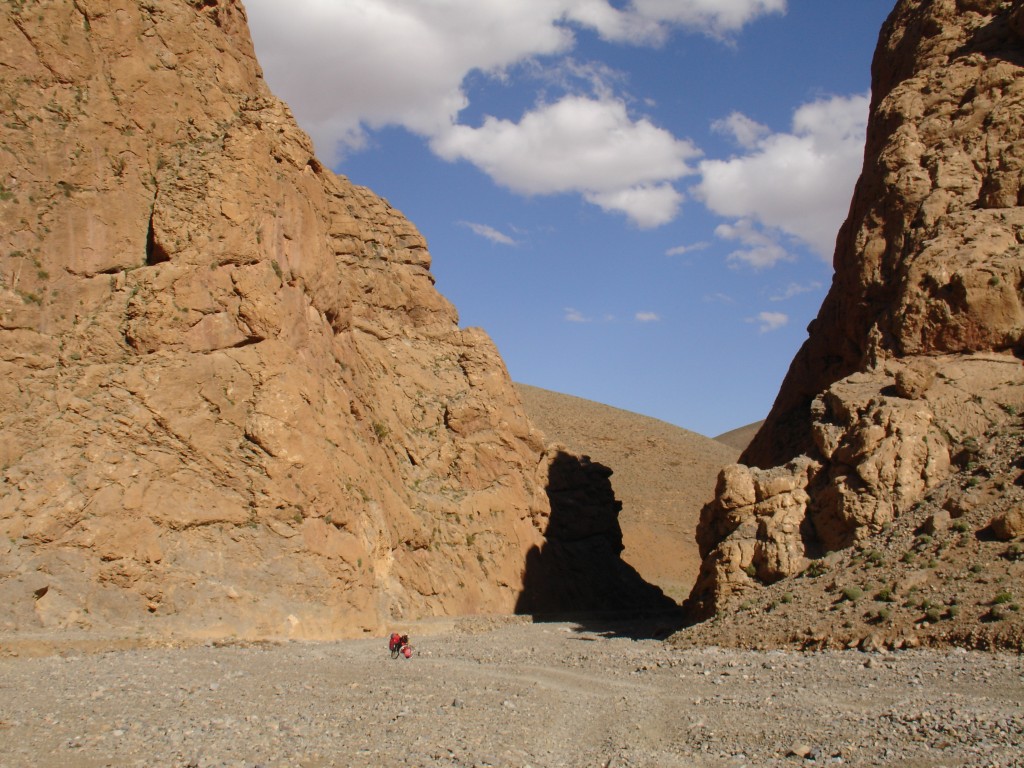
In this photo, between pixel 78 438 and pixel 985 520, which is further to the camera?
pixel 78 438

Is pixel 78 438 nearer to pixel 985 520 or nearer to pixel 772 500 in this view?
pixel 772 500

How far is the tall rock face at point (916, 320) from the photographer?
847 inches

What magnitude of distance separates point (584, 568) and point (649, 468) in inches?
1229

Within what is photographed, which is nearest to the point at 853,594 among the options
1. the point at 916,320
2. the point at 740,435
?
the point at 916,320

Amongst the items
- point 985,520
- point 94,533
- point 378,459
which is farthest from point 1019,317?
point 94,533

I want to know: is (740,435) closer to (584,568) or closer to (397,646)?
(584,568)

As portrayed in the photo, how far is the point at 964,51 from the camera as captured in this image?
2766 centimetres

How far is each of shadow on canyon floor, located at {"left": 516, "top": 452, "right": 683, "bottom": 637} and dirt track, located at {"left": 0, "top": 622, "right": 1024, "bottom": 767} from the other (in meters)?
15.1

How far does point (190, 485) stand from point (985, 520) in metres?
17.1

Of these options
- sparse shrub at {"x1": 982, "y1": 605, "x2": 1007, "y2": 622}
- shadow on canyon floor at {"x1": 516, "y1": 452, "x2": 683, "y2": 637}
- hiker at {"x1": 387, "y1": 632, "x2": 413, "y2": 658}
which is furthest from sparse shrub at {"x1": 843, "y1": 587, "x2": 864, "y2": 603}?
shadow on canyon floor at {"x1": 516, "y1": 452, "x2": 683, "y2": 637}

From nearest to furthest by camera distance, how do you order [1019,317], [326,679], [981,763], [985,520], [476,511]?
[981,763]
[326,679]
[985,520]
[1019,317]
[476,511]

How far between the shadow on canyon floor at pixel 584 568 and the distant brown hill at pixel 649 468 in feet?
34.8

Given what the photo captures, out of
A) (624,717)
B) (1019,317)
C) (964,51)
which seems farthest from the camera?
(964,51)

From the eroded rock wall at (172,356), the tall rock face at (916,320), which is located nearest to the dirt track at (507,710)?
the eroded rock wall at (172,356)
